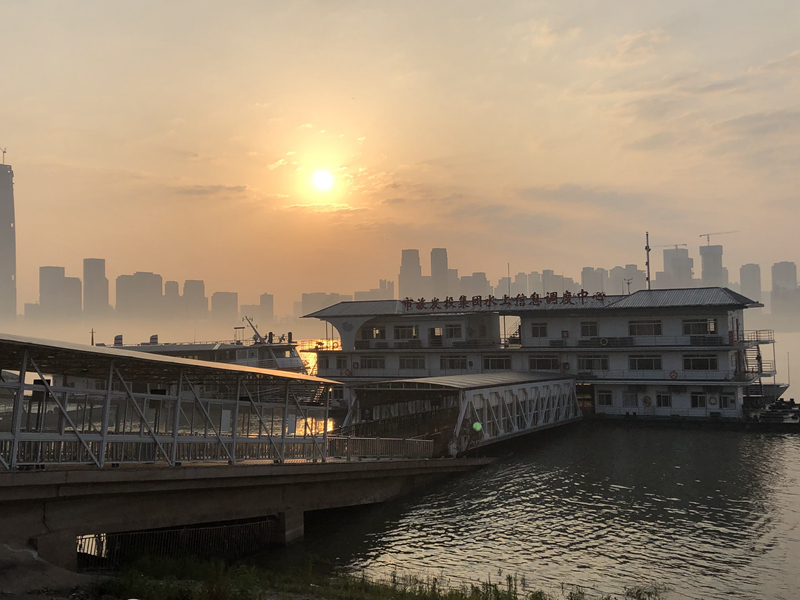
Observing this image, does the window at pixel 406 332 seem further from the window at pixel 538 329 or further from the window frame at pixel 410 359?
the window at pixel 538 329

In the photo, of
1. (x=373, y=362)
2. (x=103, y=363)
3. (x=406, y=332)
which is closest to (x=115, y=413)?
(x=103, y=363)

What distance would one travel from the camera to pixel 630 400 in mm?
61469

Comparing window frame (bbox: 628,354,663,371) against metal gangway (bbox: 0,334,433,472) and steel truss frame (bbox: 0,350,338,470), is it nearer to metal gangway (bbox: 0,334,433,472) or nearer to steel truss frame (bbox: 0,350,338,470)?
metal gangway (bbox: 0,334,433,472)

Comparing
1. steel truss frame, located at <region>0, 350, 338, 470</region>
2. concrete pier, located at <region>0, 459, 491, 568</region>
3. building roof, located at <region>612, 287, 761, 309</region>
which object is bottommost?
concrete pier, located at <region>0, 459, 491, 568</region>

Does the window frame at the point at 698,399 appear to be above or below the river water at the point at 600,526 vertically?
above

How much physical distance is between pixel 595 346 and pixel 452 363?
48.7ft

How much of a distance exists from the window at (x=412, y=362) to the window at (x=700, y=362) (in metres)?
26.0

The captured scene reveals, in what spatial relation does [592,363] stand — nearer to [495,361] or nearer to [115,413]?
[495,361]

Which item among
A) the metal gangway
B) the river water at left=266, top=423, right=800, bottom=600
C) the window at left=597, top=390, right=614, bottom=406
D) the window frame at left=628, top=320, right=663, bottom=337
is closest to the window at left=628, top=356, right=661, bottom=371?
the window frame at left=628, top=320, right=663, bottom=337

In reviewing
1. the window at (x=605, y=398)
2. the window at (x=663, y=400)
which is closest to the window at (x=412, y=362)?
the window at (x=605, y=398)

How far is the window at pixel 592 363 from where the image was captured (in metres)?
62.9

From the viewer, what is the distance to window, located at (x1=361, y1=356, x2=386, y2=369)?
72438mm

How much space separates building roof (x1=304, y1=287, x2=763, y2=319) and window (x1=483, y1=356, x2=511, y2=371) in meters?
4.79

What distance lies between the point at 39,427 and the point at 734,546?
27057 mm
